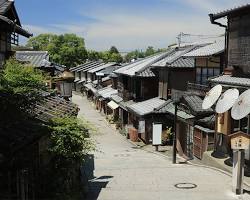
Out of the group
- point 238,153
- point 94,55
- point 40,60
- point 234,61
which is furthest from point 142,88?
point 94,55

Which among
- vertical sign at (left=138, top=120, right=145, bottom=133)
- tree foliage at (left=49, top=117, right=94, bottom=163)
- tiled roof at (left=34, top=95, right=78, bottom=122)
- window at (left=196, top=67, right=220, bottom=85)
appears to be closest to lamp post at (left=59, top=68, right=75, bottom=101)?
tiled roof at (left=34, top=95, right=78, bottom=122)

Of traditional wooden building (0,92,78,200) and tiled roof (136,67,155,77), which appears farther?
→ tiled roof (136,67,155,77)

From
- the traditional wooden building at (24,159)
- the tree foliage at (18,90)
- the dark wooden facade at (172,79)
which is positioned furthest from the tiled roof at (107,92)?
the traditional wooden building at (24,159)

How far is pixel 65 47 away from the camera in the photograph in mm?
107312

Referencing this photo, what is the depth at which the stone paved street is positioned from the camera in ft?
55.2

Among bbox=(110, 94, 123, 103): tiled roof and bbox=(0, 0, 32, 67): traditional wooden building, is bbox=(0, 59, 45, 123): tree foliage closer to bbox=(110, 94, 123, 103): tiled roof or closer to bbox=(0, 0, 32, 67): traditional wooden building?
bbox=(0, 0, 32, 67): traditional wooden building

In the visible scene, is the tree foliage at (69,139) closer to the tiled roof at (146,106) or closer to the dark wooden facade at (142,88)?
the tiled roof at (146,106)

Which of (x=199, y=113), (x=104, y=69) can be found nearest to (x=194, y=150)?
(x=199, y=113)

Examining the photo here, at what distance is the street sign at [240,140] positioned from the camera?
16.2 metres

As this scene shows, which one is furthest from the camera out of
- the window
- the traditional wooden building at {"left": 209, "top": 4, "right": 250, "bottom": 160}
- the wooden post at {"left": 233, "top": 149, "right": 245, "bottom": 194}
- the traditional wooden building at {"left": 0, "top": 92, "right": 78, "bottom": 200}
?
the window

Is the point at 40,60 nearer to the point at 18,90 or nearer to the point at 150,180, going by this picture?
the point at 150,180

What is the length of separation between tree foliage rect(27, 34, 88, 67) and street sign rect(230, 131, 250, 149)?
91965 mm

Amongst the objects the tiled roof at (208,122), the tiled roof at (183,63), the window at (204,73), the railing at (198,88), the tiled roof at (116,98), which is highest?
the tiled roof at (183,63)

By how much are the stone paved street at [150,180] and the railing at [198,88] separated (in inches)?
210
